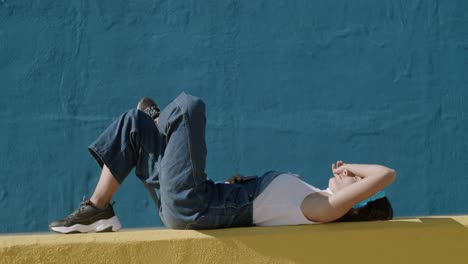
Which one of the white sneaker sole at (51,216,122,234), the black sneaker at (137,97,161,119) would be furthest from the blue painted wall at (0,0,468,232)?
the white sneaker sole at (51,216,122,234)

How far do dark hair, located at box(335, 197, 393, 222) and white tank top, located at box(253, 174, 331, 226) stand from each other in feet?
0.75

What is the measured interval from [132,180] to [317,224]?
1481 mm

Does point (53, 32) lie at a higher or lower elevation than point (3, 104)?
higher

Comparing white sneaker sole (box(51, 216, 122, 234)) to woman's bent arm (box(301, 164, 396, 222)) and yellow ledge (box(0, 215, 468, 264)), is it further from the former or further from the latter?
woman's bent arm (box(301, 164, 396, 222))

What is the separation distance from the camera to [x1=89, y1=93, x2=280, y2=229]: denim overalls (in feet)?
9.23

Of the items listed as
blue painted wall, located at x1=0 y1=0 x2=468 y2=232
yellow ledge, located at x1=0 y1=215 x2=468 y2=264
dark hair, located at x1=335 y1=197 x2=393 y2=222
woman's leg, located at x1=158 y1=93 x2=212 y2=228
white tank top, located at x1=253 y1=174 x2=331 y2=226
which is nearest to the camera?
yellow ledge, located at x1=0 y1=215 x2=468 y2=264

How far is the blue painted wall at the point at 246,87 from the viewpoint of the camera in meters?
4.09

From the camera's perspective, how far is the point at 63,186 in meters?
4.07

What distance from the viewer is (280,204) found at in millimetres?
3004

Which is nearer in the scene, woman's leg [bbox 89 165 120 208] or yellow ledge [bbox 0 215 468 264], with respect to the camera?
yellow ledge [bbox 0 215 468 264]

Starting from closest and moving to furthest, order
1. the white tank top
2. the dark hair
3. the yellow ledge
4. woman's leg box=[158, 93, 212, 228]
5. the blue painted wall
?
1. the yellow ledge
2. woman's leg box=[158, 93, 212, 228]
3. the white tank top
4. the dark hair
5. the blue painted wall

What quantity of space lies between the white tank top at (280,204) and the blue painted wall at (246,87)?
45.1 inches

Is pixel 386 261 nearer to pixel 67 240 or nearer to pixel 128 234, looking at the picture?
pixel 128 234

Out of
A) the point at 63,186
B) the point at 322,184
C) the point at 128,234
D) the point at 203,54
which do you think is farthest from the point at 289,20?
the point at 128,234
